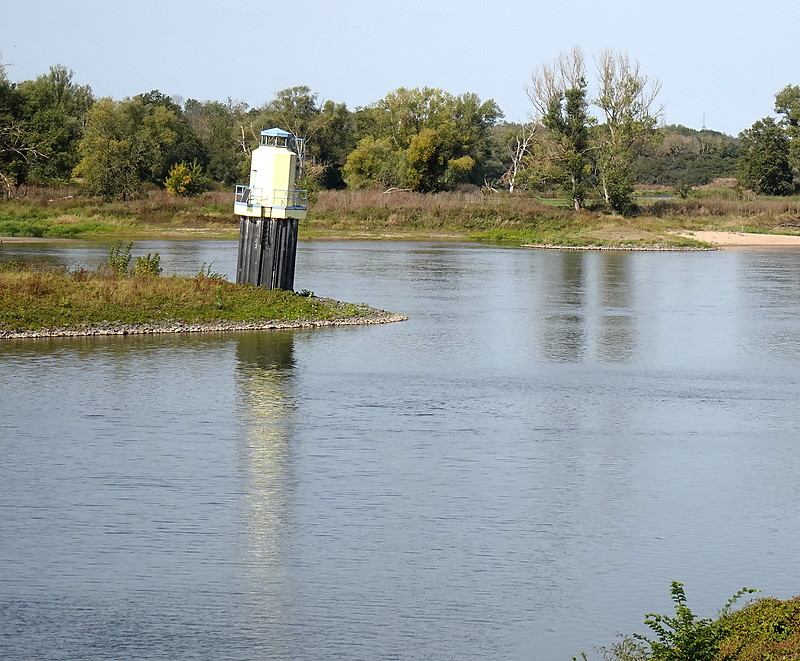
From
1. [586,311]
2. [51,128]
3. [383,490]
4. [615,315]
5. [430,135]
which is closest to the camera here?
[383,490]

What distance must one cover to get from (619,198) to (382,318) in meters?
62.2

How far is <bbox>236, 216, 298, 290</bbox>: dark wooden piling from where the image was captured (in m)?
39.5

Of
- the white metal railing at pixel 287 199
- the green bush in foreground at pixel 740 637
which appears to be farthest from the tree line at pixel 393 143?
the green bush in foreground at pixel 740 637

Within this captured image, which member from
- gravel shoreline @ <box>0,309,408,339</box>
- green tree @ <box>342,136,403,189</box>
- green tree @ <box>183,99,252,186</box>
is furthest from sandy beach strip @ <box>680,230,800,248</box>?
gravel shoreline @ <box>0,309,408,339</box>

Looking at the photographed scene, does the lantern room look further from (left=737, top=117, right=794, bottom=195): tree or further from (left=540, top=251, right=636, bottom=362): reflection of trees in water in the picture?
(left=737, top=117, right=794, bottom=195): tree

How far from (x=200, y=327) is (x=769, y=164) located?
294 ft

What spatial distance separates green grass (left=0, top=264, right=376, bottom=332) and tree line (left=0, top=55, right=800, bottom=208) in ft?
160

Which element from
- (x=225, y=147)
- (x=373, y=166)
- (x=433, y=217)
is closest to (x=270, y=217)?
(x=433, y=217)

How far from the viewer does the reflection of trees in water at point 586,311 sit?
113 feet

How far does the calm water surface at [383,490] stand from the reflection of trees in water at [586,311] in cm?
40

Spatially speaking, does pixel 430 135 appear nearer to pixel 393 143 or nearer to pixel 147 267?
pixel 393 143

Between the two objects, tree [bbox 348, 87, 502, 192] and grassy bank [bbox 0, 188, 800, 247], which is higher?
tree [bbox 348, 87, 502, 192]

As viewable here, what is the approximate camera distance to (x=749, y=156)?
11619 cm

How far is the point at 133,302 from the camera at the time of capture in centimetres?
3578
